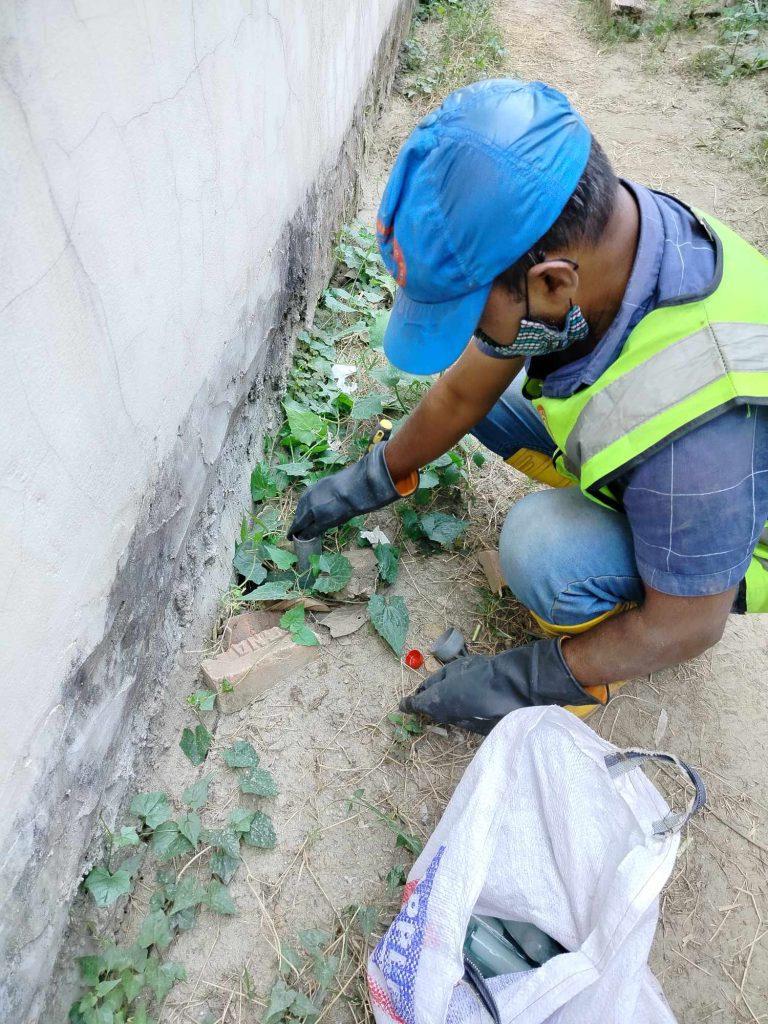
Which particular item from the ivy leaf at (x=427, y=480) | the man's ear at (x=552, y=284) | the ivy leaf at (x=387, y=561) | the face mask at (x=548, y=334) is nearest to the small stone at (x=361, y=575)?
the ivy leaf at (x=387, y=561)

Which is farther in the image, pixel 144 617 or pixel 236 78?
pixel 236 78

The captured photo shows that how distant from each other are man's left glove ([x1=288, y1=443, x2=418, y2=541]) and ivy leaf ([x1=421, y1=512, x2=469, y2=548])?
23 cm

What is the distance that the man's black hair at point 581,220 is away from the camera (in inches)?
39.2

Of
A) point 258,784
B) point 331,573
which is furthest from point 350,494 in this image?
point 258,784

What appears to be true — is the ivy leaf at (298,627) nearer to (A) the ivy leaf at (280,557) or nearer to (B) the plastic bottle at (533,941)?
(A) the ivy leaf at (280,557)

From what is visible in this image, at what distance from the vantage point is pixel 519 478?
2.22 metres

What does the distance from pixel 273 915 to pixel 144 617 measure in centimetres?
61

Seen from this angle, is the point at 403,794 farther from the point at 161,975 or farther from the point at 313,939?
the point at 161,975

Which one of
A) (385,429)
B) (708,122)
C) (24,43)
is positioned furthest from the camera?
(708,122)

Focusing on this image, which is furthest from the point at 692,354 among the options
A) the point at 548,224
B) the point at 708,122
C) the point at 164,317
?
the point at 708,122

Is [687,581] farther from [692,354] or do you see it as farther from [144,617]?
[144,617]

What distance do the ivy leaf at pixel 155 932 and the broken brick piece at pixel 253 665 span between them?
0.42 m

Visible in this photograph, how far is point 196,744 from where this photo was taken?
1.47 m

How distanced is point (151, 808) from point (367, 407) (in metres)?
1.21
